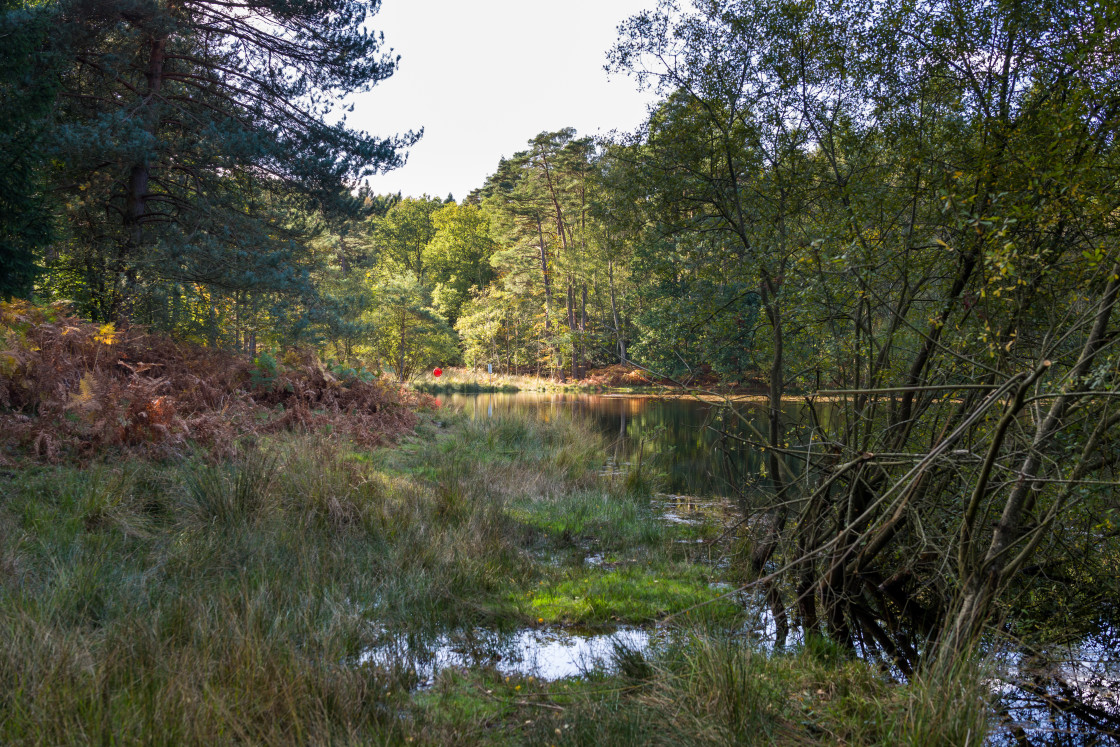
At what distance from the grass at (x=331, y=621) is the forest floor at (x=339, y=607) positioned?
2 centimetres

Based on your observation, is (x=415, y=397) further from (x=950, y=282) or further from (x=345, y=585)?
(x=950, y=282)

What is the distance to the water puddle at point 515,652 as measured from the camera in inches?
134

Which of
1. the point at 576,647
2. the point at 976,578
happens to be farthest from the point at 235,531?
the point at 976,578

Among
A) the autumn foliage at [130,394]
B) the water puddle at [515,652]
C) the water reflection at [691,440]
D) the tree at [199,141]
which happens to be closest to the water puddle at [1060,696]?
the water puddle at [515,652]

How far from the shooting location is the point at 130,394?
6500 mm

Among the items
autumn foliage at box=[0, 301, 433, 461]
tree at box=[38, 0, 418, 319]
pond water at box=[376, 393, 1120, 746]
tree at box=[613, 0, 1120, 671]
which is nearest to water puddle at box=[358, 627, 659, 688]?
pond water at box=[376, 393, 1120, 746]

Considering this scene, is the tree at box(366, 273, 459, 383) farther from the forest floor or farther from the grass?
the grass

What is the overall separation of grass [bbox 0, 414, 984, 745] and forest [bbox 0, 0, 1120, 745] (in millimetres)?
55

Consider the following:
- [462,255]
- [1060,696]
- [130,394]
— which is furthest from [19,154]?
[462,255]

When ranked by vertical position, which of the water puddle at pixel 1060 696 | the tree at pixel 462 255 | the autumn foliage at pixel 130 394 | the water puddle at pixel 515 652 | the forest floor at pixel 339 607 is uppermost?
the tree at pixel 462 255

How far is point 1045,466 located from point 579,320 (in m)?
37.0

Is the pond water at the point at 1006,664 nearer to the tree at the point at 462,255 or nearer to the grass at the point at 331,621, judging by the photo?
the grass at the point at 331,621

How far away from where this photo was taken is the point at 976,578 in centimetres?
329

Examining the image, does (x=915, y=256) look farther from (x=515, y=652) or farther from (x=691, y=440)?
(x=691, y=440)
